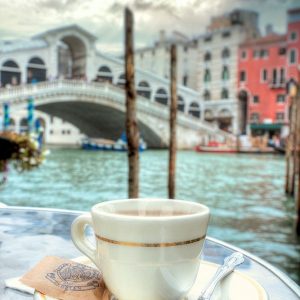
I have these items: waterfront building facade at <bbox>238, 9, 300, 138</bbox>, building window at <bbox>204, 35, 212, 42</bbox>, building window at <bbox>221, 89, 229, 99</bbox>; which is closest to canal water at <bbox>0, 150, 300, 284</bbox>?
waterfront building facade at <bbox>238, 9, 300, 138</bbox>

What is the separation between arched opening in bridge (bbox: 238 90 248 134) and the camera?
10.6m

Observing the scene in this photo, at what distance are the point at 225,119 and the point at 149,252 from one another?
10812 millimetres

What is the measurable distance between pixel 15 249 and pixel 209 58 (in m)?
11.1

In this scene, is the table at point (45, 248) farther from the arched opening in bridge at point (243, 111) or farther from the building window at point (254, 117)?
the arched opening in bridge at point (243, 111)

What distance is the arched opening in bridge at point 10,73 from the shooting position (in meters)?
9.23

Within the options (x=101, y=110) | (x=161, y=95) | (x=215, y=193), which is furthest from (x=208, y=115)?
(x=215, y=193)

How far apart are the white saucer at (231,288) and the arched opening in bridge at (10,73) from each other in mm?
9367

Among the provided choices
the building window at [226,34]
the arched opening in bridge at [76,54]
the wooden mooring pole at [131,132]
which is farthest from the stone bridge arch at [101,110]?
the wooden mooring pole at [131,132]

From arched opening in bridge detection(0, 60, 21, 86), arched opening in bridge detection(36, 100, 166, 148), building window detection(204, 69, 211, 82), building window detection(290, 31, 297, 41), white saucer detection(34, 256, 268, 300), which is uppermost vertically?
building window detection(290, 31, 297, 41)

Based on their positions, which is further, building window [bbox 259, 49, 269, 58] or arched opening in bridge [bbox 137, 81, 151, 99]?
arched opening in bridge [bbox 137, 81, 151, 99]

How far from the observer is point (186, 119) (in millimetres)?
8867

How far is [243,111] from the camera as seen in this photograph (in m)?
10.8

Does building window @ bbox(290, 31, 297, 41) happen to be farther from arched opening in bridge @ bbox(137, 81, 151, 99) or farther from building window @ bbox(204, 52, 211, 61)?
arched opening in bridge @ bbox(137, 81, 151, 99)

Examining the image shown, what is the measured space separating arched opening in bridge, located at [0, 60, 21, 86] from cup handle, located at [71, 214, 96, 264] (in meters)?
9.35
